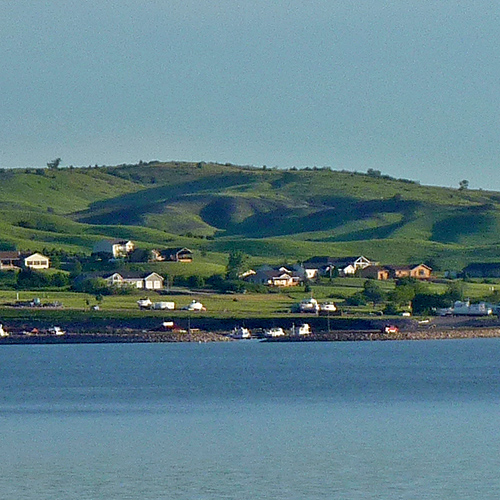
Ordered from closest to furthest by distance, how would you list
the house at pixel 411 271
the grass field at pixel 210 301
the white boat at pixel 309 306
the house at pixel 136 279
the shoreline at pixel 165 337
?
1. the shoreline at pixel 165 337
2. the grass field at pixel 210 301
3. the white boat at pixel 309 306
4. the house at pixel 136 279
5. the house at pixel 411 271

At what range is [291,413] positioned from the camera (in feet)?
165

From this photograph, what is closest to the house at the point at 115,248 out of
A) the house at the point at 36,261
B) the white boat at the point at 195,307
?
the house at the point at 36,261

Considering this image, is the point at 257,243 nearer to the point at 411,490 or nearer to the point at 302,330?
the point at 302,330

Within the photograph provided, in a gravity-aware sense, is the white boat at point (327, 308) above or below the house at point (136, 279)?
below

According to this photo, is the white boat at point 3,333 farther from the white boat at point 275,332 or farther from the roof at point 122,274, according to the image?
the roof at point 122,274

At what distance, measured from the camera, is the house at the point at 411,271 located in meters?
139

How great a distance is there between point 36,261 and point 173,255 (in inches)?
601

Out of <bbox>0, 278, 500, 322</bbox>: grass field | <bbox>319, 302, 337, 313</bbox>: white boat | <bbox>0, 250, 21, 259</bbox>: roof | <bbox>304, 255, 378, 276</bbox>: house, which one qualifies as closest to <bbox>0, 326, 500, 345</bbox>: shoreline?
<bbox>0, 278, 500, 322</bbox>: grass field

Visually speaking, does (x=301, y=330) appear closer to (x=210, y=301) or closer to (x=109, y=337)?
(x=109, y=337)

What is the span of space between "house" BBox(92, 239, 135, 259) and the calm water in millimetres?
70323

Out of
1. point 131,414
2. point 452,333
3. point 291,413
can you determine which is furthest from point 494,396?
point 452,333

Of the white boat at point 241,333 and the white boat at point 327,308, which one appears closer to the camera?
the white boat at point 241,333

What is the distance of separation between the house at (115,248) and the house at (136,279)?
24.7 metres

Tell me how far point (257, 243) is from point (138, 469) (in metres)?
144
